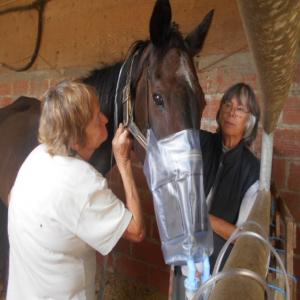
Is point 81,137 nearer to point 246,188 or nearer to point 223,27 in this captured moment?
point 246,188

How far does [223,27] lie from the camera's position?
141 centimetres

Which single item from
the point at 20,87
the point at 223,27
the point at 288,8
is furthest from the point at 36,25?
the point at 288,8

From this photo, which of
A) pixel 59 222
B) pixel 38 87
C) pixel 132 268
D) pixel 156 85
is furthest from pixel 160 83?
pixel 38 87

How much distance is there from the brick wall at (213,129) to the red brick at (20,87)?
1.43 feet

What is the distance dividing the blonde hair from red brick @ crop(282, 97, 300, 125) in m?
0.79

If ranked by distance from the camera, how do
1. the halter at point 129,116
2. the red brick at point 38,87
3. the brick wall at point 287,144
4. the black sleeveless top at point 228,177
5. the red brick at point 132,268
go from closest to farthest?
the halter at point 129,116, the black sleeveless top at point 228,177, the brick wall at point 287,144, the red brick at point 132,268, the red brick at point 38,87

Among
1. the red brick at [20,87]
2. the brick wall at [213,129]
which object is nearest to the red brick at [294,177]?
the brick wall at [213,129]

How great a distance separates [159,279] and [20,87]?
1.84m

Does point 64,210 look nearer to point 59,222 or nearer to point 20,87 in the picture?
point 59,222

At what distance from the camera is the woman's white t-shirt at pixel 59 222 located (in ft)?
2.70

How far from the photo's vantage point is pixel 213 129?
4.84ft

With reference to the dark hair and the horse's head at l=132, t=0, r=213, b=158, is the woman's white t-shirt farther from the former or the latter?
the dark hair

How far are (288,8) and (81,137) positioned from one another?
31.4 inches

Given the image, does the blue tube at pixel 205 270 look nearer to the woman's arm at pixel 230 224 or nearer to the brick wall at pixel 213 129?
the woman's arm at pixel 230 224
